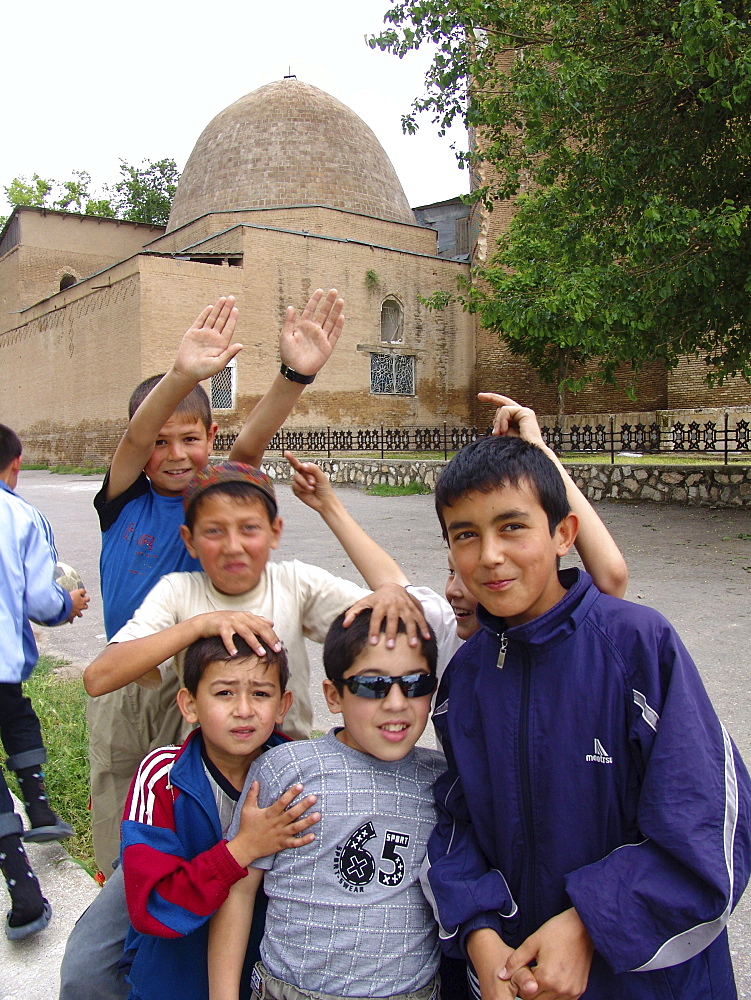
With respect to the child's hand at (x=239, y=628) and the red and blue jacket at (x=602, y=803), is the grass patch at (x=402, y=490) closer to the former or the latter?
the child's hand at (x=239, y=628)

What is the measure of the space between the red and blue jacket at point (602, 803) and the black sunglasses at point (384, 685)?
14 centimetres

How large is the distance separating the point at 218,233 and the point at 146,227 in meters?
12.1

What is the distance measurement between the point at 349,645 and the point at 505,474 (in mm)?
519

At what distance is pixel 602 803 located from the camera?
1410mm

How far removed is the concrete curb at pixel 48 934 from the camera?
83.8 inches

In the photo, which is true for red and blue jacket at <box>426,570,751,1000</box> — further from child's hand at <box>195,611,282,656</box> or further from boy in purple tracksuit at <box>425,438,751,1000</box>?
child's hand at <box>195,611,282,656</box>

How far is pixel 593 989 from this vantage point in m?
1.41

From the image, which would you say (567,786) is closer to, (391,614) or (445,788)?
(445,788)

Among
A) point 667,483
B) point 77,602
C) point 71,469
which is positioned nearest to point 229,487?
point 77,602

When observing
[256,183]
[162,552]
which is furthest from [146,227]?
[162,552]

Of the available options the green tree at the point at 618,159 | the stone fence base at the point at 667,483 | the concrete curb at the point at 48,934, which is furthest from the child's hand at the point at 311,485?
the stone fence base at the point at 667,483

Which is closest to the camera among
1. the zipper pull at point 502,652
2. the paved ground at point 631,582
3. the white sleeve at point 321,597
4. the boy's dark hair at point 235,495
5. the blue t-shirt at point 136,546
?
the zipper pull at point 502,652

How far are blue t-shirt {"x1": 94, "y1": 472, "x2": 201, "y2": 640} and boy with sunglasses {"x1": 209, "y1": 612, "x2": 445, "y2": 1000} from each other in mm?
687

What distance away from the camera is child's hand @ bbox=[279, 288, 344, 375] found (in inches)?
89.3
